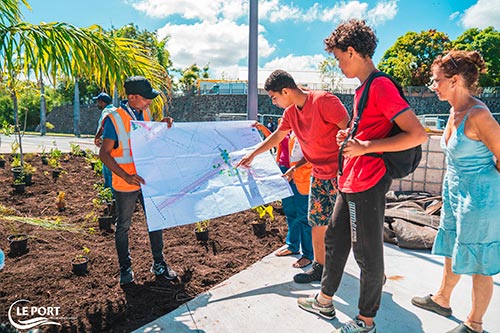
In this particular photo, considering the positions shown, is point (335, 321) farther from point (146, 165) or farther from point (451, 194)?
point (146, 165)

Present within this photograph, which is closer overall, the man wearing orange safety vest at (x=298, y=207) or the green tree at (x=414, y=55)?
the man wearing orange safety vest at (x=298, y=207)

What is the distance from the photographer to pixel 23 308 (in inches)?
105

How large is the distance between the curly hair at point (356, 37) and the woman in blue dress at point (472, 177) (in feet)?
1.82

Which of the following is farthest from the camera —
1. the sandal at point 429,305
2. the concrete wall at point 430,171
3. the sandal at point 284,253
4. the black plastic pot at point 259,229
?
the concrete wall at point 430,171

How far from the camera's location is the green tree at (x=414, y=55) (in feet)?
119

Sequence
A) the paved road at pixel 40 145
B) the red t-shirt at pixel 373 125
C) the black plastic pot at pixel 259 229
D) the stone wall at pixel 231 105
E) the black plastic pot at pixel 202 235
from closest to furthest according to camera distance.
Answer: the red t-shirt at pixel 373 125 < the black plastic pot at pixel 202 235 < the black plastic pot at pixel 259 229 < the paved road at pixel 40 145 < the stone wall at pixel 231 105

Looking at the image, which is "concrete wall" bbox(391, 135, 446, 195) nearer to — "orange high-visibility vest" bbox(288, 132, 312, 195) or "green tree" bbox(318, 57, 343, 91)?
"orange high-visibility vest" bbox(288, 132, 312, 195)

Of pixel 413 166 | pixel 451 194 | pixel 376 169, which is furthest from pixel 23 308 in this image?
pixel 451 194

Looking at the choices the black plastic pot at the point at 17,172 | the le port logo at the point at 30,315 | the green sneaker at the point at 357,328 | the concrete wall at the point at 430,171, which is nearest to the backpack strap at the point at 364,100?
the green sneaker at the point at 357,328

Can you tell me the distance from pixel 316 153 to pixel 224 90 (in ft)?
114

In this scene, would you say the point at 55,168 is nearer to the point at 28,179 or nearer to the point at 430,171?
the point at 28,179

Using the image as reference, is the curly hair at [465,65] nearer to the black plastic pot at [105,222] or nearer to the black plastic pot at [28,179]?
the black plastic pot at [105,222]

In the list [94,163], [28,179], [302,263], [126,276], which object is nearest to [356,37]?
[302,263]


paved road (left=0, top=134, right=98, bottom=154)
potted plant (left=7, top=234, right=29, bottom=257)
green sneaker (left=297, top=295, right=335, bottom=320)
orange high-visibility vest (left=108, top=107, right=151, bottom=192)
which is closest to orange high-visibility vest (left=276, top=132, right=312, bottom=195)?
green sneaker (left=297, top=295, right=335, bottom=320)
